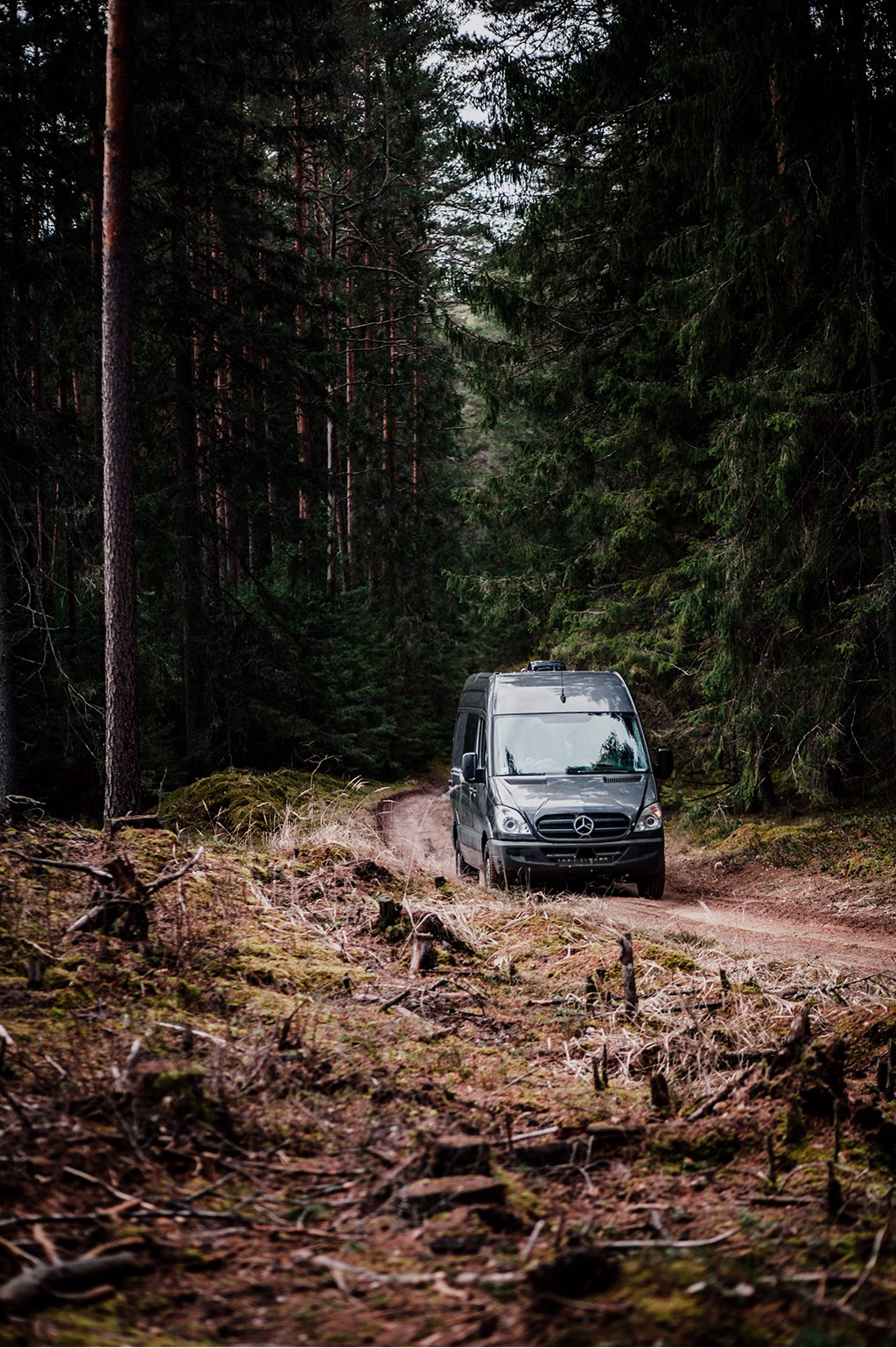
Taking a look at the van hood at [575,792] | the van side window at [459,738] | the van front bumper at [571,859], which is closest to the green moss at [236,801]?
the van side window at [459,738]

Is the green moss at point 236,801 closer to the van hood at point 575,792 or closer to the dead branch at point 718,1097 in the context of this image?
the van hood at point 575,792

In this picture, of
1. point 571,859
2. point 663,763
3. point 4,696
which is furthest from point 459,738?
point 4,696

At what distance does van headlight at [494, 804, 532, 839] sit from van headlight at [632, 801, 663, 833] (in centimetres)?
122

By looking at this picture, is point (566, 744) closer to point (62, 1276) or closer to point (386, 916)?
point (386, 916)

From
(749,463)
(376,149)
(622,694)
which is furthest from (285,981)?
(376,149)

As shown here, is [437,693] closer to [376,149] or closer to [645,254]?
[376,149]

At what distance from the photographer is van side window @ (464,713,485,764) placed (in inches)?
443

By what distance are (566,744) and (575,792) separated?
845 millimetres

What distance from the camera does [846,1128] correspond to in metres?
3.21

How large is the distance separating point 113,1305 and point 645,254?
15978 mm

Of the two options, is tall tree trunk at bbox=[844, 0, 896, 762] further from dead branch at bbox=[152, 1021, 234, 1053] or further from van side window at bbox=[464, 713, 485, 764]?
dead branch at bbox=[152, 1021, 234, 1053]

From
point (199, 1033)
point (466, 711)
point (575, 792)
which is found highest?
point (466, 711)

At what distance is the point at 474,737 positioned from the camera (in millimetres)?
12023

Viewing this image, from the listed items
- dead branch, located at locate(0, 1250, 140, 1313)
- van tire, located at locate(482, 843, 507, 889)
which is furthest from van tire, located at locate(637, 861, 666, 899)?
dead branch, located at locate(0, 1250, 140, 1313)
